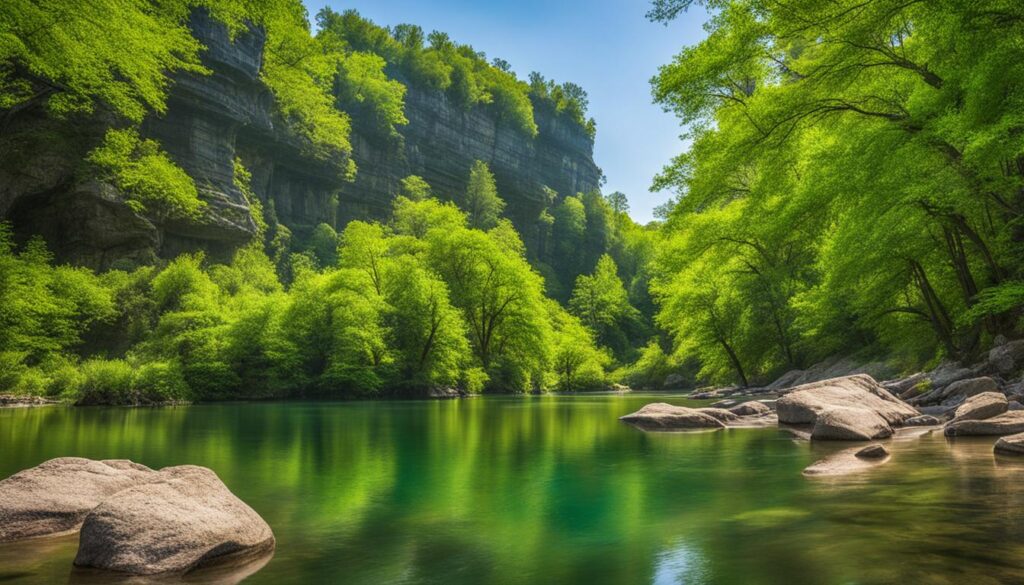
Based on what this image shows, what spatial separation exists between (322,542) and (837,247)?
57.1ft

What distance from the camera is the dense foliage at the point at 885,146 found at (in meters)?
13.1

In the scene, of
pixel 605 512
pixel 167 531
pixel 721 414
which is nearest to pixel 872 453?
pixel 605 512

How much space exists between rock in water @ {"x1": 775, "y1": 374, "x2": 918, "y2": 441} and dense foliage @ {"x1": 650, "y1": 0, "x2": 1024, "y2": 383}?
133 inches

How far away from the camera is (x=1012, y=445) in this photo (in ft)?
26.9

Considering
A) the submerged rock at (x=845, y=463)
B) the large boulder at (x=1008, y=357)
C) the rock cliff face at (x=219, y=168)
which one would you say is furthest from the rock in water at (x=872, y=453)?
the rock cliff face at (x=219, y=168)

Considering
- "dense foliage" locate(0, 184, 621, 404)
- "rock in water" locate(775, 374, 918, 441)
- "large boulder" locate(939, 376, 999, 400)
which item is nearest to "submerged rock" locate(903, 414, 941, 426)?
"rock in water" locate(775, 374, 918, 441)

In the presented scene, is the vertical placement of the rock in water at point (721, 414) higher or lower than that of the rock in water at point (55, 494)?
higher

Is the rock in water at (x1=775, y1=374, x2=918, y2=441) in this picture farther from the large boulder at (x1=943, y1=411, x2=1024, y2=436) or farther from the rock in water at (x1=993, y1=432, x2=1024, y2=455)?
the rock in water at (x1=993, y1=432, x2=1024, y2=455)

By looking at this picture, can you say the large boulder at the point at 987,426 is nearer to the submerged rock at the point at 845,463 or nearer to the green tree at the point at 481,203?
the submerged rock at the point at 845,463

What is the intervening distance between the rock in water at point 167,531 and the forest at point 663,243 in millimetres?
12932

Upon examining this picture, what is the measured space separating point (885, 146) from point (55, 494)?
16915 mm

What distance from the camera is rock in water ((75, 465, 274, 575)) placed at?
4.23 meters

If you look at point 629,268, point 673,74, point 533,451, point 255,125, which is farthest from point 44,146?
point 629,268

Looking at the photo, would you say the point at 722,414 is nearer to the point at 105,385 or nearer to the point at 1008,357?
the point at 1008,357
